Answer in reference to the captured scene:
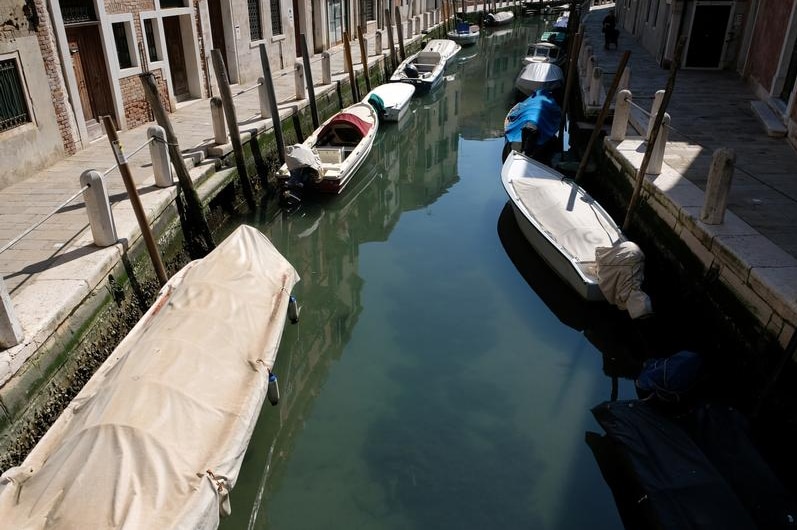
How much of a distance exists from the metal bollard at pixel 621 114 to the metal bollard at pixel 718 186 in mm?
3310

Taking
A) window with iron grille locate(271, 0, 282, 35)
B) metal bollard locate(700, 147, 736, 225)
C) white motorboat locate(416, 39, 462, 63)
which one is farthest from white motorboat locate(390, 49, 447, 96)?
metal bollard locate(700, 147, 736, 225)

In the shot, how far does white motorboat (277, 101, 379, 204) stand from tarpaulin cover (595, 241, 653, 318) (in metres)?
4.73

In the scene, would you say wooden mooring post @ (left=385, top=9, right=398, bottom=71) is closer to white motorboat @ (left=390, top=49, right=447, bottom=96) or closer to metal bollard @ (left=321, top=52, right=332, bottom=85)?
white motorboat @ (left=390, top=49, right=447, bottom=96)

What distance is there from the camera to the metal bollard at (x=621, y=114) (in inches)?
365

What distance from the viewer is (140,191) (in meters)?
7.49

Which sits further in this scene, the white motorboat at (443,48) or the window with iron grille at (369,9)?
the window with iron grille at (369,9)

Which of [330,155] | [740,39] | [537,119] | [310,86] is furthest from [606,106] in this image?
[740,39]

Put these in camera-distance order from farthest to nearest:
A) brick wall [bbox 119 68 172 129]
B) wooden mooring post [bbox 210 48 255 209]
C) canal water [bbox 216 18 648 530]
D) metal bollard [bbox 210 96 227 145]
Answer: brick wall [bbox 119 68 172 129]
metal bollard [bbox 210 96 227 145]
wooden mooring post [bbox 210 48 255 209]
canal water [bbox 216 18 648 530]

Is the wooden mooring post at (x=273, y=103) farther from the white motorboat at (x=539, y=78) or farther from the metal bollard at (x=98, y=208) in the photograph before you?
the white motorboat at (x=539, y=78)

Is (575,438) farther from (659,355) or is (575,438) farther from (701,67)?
(701,67)

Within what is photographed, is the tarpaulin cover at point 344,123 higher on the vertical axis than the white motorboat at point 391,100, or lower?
higher

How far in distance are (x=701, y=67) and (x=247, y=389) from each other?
577 inches

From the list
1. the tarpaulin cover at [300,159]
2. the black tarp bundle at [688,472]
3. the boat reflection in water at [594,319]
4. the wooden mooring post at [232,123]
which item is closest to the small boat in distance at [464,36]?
the tarpaulin cover at [300,159]

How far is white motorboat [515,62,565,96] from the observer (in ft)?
53.6
